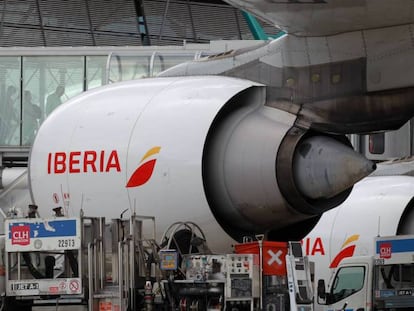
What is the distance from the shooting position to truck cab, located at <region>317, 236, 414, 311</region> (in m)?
17.0

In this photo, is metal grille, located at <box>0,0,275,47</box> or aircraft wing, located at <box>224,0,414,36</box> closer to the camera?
aircraft wing, located at <box>224,0,414,36</box>

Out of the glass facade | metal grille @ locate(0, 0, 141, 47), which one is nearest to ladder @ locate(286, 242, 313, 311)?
the glass facade

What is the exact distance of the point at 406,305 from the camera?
16.8 meters

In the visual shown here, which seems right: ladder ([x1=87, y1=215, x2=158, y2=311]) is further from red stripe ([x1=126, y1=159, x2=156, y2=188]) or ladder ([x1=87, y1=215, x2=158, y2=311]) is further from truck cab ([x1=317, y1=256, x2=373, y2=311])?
truck cab ([x1=317, y1=256, x2=373, y2=311])

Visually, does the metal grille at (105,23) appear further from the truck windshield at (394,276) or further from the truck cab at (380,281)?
the truck windshield at (394,276)

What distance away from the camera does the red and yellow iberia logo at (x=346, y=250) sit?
21188 mm

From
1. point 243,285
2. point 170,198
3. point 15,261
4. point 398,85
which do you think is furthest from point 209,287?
point 398,85

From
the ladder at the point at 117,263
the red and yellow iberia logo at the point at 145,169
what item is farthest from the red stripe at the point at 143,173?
→ the ladder at the point at 117,263

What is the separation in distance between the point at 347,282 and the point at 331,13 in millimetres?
5431

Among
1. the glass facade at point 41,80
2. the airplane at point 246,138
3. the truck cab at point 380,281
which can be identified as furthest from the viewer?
the glass facade at point 41,80

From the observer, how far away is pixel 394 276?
681 inches

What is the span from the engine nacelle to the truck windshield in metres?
2.20

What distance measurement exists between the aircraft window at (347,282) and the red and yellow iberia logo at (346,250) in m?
3.21

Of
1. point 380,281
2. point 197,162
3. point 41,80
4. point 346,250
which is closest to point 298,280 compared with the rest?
point 197,162
